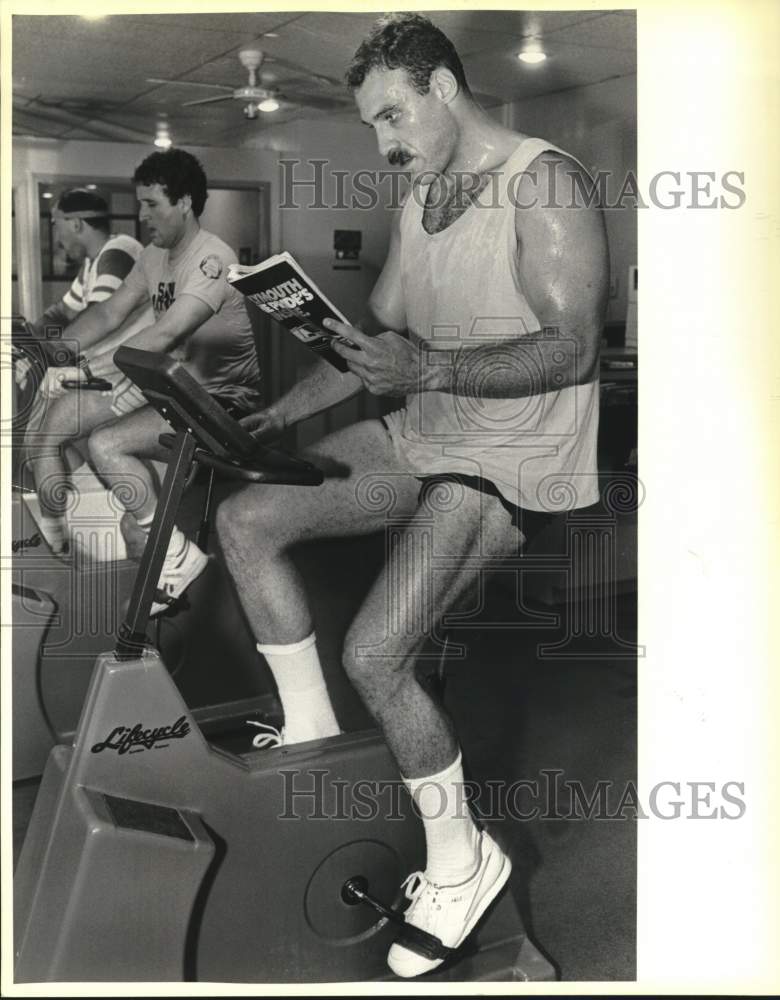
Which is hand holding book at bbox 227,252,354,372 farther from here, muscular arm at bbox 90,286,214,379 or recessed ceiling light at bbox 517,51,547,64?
recessed ceiling light at bbox 517,51,547,64

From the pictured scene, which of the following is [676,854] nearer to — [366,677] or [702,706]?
[702,706]

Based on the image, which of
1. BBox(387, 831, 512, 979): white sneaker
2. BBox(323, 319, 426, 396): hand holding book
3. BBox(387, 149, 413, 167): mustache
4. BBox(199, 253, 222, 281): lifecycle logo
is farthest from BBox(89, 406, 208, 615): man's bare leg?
BBox(387, 831, 512, 979): white sneaker

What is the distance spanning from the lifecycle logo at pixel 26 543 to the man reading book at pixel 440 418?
41 cm

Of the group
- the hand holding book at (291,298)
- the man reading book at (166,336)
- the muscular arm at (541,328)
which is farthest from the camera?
the man reading book at (166,336)

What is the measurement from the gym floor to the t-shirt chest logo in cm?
61

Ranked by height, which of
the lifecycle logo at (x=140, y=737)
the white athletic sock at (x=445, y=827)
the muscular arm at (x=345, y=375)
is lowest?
the white athletic sock at (x=445, y=827)

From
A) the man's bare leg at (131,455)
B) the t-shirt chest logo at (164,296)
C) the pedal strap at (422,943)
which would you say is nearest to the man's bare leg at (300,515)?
the man's bare leg at (131,455)

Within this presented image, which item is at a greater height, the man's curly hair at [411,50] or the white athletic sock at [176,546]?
the man's curly hair at [411,50]

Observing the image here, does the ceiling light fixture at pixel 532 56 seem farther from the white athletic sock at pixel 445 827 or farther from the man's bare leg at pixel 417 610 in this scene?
the white athletic sock at pixel 445 827

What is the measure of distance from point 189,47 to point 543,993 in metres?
2.17

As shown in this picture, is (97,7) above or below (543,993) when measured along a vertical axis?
above

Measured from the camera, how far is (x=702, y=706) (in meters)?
2.32

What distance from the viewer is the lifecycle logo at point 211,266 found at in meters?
2.24

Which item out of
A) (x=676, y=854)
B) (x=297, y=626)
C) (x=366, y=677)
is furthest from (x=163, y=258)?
(x=676, y=854)
